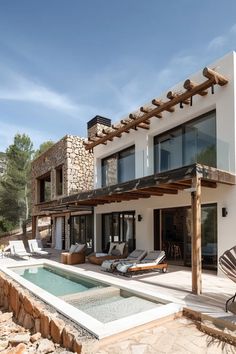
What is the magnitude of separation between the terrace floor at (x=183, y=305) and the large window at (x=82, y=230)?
8290mm

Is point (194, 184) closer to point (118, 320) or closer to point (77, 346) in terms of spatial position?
point (118, 320)

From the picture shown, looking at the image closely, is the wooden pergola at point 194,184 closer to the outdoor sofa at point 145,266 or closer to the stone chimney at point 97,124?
the outdoor sofa at point 145,266

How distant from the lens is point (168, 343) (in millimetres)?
4555

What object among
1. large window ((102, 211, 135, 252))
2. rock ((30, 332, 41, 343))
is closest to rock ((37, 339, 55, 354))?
rock ((30, 332, 41, 343))

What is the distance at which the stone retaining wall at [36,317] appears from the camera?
4724 mm

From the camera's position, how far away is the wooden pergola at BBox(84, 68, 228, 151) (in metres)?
9.59

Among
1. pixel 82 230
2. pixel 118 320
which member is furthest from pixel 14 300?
pixel 82 230

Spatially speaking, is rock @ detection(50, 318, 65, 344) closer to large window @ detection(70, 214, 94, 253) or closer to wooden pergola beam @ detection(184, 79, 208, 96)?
wooden pergola beam @ detection(184, 79, 208, 96)

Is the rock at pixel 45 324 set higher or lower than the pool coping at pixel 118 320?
lower

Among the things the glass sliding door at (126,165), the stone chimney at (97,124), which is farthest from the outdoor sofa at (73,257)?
the stone chimney at (97,124)

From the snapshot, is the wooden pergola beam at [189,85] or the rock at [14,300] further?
the wooden pergola beam at [189,85]

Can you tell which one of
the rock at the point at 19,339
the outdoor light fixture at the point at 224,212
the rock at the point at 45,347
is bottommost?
the rock at the point at 19,339

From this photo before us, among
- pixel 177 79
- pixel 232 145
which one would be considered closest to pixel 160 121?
pixel 177 79

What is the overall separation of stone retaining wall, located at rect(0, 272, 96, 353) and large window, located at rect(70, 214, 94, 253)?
9020mm
